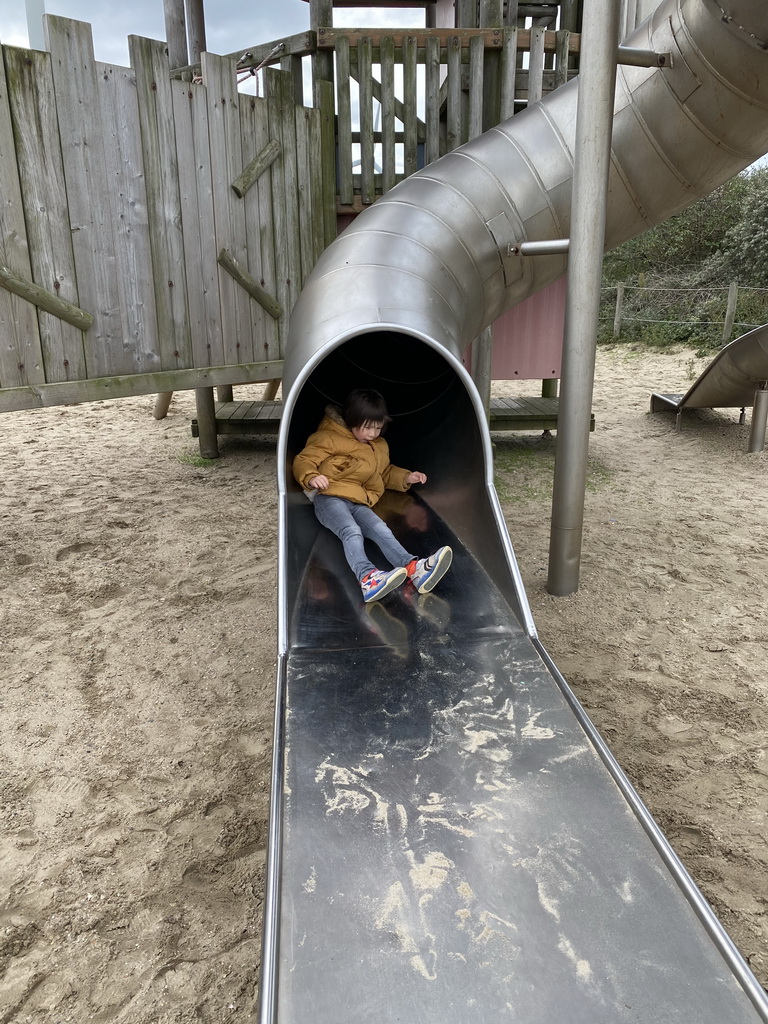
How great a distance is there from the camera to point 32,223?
368 centimetres

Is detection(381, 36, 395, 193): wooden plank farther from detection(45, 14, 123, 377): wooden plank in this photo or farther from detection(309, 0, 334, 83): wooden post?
detection(45, 14, 123, 377): wooden plank

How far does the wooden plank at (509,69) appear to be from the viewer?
207 inches

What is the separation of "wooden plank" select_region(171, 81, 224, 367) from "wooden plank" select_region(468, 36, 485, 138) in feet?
6.29

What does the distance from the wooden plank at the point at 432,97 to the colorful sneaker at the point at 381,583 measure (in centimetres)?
377

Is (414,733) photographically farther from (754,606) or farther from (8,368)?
(8,368)

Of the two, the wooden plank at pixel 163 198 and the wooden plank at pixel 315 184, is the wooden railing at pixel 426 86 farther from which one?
the wooden plank at pixel 163 198

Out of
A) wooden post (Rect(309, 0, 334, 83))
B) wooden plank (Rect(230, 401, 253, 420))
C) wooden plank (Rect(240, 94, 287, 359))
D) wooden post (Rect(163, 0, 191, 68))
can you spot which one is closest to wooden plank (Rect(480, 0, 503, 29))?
wooden post (Rect(309, 0, 334, 83))

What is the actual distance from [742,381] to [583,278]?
4112 millimetres

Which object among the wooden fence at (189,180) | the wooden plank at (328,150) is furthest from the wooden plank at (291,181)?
the wooden plank at (328,150)

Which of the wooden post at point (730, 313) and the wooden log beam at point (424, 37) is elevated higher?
the wooden log beam at point (424, 37)

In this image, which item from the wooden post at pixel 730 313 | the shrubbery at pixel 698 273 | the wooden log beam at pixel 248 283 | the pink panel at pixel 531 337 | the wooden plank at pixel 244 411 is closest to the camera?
the wooden log beam at pixel 248 283

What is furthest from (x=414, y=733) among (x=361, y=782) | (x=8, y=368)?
(x=8, y=368)

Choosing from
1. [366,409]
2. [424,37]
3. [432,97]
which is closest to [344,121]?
[432,97]

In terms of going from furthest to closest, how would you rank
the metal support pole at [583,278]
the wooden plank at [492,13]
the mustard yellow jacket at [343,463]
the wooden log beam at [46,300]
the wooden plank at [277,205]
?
1. the wooden plank at [492,13]
2. the wooden plank at [277,205]
3. the wooden log beam at [46,300]
4. the mustard yellow jacket at [343,463]
5. the metal support pole at [583,278]
